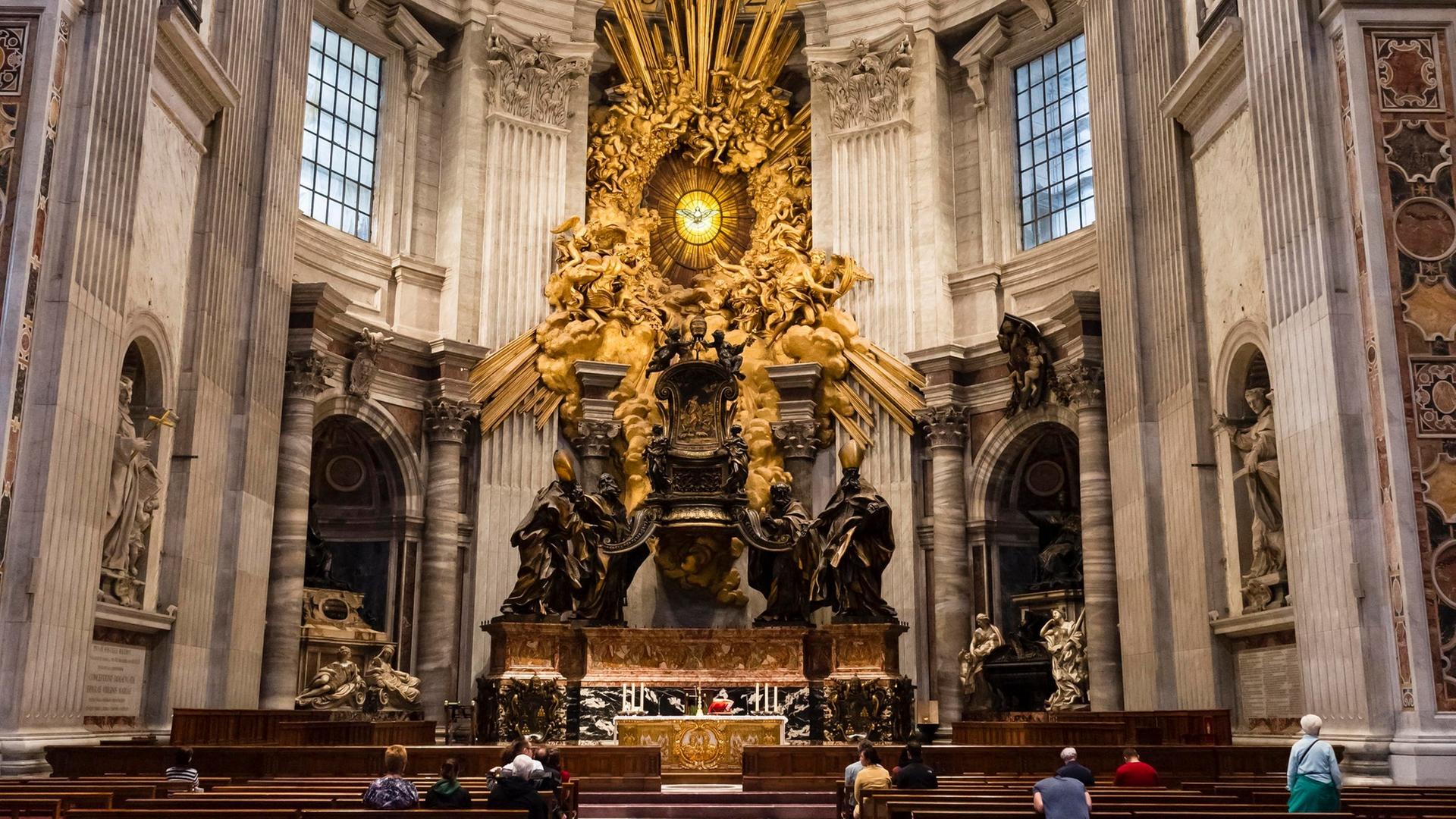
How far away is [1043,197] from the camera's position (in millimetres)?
20656

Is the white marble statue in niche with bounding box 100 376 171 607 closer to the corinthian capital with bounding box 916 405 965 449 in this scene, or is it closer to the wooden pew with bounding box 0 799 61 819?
the wooden pew with bounding box 0 799 61 819

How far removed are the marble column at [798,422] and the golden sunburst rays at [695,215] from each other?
330cm

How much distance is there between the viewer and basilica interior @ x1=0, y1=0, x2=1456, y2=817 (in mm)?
10633

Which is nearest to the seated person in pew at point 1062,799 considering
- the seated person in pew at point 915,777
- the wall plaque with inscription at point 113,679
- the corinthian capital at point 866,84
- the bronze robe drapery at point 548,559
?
the seated person in pew at point 915,777

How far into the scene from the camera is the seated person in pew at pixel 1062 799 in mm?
5770

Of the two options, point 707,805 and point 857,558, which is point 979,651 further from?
point 707,805

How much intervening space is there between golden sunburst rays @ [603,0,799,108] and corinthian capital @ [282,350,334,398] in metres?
8.50

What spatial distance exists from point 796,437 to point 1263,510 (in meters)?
8.80

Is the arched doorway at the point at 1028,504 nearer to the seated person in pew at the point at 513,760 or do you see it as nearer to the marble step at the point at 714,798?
the marble step at the point at 714,798

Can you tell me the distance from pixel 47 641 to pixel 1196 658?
10767 mm

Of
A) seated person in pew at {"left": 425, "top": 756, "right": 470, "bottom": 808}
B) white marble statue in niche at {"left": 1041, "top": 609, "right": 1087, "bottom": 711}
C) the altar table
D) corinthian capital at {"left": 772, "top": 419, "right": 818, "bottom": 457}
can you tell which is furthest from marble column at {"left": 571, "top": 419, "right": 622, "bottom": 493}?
seated person in pew at {"left": 425, "top": 756, "right": 470, "bottom": 808}

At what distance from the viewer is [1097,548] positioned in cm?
1659

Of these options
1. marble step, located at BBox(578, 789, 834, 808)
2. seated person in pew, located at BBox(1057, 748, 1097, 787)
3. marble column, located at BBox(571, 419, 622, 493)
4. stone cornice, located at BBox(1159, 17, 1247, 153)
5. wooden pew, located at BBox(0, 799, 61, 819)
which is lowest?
marble step, located at BBox(578, 789, 834, 808)

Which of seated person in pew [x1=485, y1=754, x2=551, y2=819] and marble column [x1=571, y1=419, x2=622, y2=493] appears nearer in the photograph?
seated person in pew [x1=485, y1=754, x2=551, y2=819]
